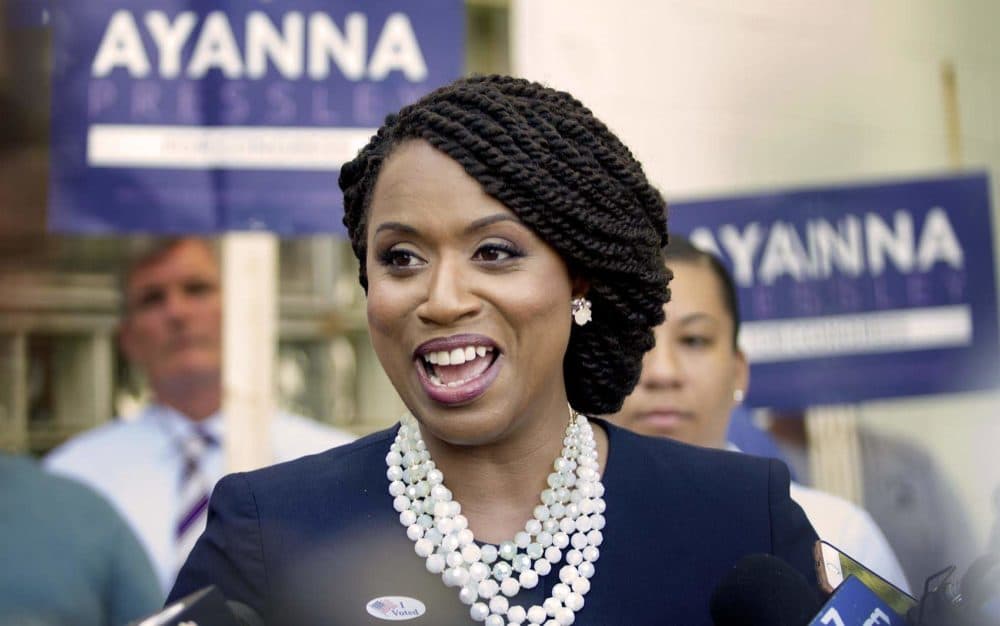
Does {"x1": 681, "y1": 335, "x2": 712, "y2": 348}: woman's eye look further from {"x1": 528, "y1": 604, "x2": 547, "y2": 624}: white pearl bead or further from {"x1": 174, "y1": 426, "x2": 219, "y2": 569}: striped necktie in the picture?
{"x1": 528, "y1": 604, "x2": 547, "y2": 624}: white pearl bead

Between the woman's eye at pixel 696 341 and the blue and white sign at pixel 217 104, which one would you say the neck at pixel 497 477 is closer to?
the woman's eye at pixel 696 341

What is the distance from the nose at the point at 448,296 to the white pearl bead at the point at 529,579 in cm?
40

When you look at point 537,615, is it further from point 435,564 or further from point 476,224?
point 476,224

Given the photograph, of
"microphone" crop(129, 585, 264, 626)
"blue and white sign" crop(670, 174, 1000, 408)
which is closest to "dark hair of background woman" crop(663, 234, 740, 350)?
"blue and white sign" crop(670, 174, 1000, 408)

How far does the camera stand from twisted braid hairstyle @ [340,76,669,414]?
6.01ft

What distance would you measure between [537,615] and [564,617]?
0.13ft

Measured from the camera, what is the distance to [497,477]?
1.96 meters

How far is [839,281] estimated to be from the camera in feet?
13.8

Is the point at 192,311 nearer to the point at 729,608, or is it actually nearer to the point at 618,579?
the point at 618,579

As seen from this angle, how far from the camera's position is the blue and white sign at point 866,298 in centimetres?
416

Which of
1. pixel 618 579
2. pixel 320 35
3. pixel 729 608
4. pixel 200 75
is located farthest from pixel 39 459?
pixel 729 608

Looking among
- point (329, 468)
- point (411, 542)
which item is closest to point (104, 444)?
point (329, 468)

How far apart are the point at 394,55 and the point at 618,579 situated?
8.01 ft

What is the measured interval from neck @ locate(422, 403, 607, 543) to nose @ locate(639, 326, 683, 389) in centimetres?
149
